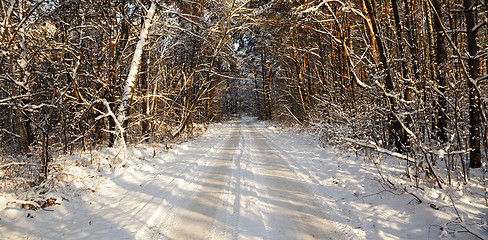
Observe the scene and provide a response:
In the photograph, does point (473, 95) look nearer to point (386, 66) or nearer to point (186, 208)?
point (386, 66)

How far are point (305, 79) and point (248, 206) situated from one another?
13.6 m

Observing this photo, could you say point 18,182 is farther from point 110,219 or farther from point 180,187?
point 180,187

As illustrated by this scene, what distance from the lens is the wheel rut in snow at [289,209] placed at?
3.06 m

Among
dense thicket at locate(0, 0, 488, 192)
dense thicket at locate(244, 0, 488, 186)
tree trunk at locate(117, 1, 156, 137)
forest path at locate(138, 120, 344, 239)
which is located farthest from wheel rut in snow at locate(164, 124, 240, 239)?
tree trunk at locate(117, 1, 156, 137)

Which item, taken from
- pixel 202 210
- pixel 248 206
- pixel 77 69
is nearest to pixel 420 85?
pixel 248 206

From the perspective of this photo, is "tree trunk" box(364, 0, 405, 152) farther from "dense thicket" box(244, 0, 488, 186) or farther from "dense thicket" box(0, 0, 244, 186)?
"dense thicket" box(0, 0, 244, 186)

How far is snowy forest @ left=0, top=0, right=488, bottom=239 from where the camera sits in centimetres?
384

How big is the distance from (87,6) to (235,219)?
317 inches

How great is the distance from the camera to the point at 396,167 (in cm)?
518

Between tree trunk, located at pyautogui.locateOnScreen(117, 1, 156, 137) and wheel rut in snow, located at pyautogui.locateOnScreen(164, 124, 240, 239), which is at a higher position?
tree trunk, located at pyautogui.locateOnScreen(117, 1, 156, 137)

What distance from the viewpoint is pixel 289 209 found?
376cm

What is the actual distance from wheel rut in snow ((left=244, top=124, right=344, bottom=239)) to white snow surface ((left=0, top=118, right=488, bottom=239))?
0.05ft

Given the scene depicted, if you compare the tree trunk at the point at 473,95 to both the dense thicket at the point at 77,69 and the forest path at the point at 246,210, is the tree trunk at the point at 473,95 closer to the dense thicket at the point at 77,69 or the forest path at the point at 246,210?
the forest path at the point at 246,210

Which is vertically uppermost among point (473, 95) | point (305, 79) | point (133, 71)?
point (305, 79)
